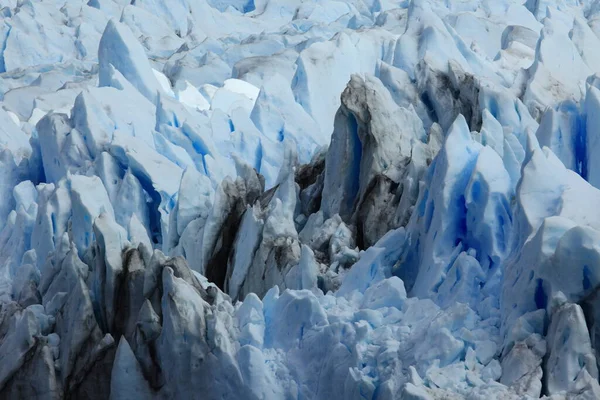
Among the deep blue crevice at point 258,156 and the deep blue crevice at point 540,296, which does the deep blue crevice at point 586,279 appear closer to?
the deep blue crevice at point 540,296

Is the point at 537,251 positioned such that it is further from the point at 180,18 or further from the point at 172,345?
the point at 180,18

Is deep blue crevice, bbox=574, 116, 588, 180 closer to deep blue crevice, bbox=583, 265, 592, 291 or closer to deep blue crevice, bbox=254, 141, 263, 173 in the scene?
deep blue crevice, bbox=583, 265, 592, 291

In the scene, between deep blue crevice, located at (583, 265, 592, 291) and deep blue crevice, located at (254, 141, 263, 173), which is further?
deep blue crevice, located at (254, 141, 263, 173)

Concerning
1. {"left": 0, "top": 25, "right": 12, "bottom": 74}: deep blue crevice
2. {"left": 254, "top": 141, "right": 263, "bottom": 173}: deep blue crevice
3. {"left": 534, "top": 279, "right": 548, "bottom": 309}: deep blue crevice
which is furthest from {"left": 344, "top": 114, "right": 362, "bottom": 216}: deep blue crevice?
Result: {"left": 0, "top": 25, "right": 12, "bottom": 74}: deep blue crevice

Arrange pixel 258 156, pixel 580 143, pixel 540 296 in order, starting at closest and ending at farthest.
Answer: pixel 540 296 < pixel 580 143 < pixel 258 156

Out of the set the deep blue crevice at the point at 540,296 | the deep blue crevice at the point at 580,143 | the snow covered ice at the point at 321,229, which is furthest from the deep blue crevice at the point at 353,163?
the deep blue crevice at the point at 540,296

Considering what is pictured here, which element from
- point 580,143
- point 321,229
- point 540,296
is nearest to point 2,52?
point 321,229

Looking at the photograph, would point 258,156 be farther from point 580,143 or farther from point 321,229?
point 580,143

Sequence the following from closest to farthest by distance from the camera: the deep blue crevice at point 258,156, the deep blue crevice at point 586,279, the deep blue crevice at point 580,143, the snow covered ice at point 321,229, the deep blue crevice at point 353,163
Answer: the deep blue crevice at point 586,279 → the snow covered ice at point 321,229 → the deep blue crevice at point 580,143 → the deep blue crevice at point 353,163 → the deep blue crevice at point 258,156
